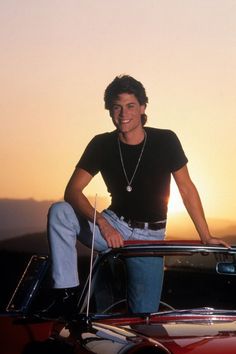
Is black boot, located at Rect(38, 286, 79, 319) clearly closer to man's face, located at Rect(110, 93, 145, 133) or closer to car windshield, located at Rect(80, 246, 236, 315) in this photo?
car windshield, located at Rect(80, 246, 236, 315)

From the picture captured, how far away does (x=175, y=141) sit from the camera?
7543mm

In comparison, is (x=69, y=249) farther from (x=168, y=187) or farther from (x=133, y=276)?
(x=168, y=187)

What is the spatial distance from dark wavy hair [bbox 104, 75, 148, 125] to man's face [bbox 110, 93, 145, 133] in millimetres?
37

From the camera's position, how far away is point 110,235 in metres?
6.45

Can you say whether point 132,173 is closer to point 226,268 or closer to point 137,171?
point 137,171

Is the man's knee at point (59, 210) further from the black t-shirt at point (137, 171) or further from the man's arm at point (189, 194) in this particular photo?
the man's arm at point (189, 194)

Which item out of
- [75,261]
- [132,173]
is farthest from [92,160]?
[75,261]

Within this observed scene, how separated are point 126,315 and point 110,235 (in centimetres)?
59

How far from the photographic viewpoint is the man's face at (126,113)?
7.31 meters

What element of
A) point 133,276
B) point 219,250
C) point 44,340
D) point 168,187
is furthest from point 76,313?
point 168,187

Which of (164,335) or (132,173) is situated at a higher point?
(132,173)

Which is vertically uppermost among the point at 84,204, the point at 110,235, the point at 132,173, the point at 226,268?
the point at 132,173

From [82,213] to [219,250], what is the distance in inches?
42.0

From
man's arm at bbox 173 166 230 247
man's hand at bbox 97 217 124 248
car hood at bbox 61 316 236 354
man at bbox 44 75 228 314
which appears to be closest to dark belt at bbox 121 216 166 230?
man at bbox 44 75 228 314
